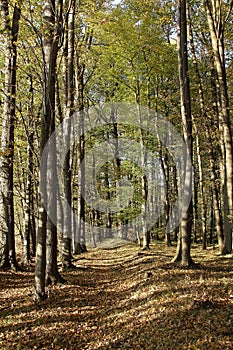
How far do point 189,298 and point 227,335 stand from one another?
1954 mm

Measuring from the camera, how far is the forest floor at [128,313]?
18.1 feet

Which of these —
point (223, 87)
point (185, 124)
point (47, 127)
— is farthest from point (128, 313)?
point (223, 87)

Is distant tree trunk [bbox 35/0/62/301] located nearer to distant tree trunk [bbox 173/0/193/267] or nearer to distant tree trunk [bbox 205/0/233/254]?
distant tree trunk [bbox 173/0/193/267]

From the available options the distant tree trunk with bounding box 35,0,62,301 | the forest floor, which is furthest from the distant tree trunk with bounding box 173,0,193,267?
the distant tree trunk with bounding box 35,0,62,301

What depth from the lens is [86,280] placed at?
11.5 meters

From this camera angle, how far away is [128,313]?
7.10m

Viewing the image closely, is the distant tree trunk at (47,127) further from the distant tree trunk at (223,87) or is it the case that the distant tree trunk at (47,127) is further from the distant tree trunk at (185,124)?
the distant tree trunk at (223,87)

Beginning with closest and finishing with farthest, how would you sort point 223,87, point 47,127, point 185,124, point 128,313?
point 128,313 → point 47,127 → point 185,124 → point 223,87

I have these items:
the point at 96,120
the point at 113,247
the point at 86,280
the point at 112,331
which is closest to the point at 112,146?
the point at 96,120

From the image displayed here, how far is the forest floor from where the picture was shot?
18.1 ft

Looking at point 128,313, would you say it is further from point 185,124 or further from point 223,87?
point 223,87

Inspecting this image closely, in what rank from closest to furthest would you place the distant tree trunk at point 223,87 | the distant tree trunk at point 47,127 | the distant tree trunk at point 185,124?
the distant tree trunk at point 47,127 < the distant tree trunk at point 223,87 < the distant tree trunk at point 185,124

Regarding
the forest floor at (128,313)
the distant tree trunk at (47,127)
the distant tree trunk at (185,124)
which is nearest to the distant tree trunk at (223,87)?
the distant tree trunk at (185,124)

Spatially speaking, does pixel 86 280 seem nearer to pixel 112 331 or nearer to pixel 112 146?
pixel 112 331
